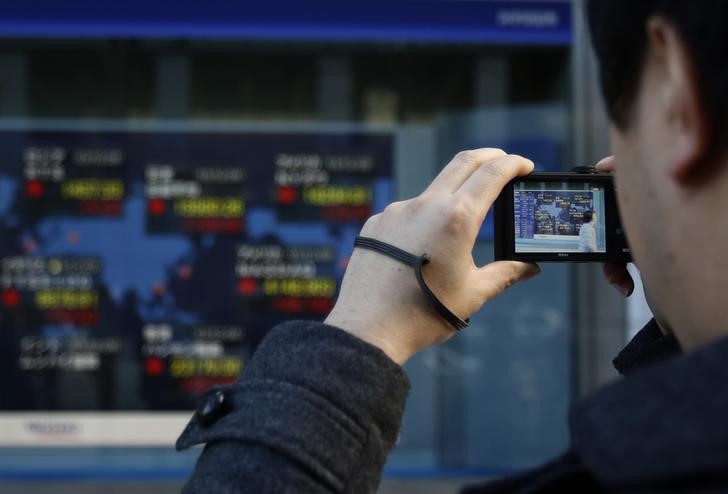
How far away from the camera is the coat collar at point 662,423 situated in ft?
1.89

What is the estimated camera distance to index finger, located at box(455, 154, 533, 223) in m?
1.12

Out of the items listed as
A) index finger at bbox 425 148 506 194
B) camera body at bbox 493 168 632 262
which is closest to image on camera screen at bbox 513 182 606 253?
camera body at bbox 493 168 632 262

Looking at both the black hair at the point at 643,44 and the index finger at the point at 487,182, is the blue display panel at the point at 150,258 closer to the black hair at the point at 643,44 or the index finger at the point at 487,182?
the index finger at the point at 487,182

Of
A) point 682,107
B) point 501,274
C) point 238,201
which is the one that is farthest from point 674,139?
point 238,201

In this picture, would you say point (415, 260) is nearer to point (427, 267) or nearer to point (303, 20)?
point (427, 267)

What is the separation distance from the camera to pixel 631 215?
777 mm

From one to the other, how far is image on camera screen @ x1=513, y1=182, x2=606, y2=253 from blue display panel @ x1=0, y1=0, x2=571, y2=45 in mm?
→ 3630

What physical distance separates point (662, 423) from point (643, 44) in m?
0.30

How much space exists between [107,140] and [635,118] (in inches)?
174

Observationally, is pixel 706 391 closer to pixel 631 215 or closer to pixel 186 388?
pixel 631 215

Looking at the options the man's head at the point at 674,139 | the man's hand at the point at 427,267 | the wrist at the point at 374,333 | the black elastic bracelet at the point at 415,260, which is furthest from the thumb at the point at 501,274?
the man's head at the point at 674,139

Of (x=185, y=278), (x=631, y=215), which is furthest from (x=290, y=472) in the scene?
(x=185, y=278)

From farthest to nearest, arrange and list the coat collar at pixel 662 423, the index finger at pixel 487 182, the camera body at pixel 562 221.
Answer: the camera body at pixel 562 221, the index finger at pixel 487 182, the coat collar at pixel 662 423

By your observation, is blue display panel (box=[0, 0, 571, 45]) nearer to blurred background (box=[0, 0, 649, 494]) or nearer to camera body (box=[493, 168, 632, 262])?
blurred background (box=[0, 0, 649, 494])
